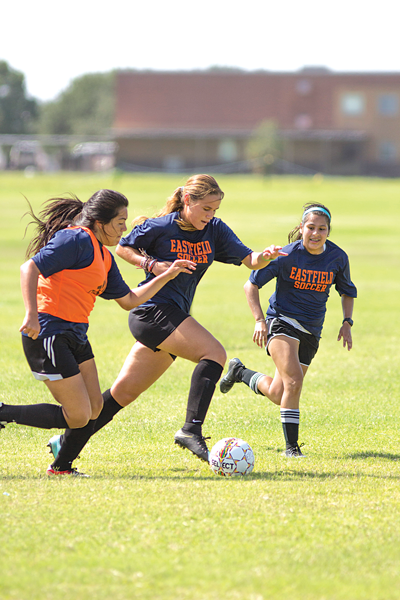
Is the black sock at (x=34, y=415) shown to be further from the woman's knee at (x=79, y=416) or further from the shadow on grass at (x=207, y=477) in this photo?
the shadow on grass at (x=207, y=477)

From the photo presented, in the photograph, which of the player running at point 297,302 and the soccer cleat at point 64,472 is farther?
the player running at point 297,302

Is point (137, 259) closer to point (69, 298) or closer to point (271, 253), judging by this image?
point (69, 298)

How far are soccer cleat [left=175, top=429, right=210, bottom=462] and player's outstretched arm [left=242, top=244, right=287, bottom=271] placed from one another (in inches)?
57.7

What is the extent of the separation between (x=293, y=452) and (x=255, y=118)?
247 feet

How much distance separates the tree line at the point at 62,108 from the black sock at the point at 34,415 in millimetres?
118222

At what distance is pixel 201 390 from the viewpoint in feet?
19.1

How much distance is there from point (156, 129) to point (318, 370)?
70.1 m

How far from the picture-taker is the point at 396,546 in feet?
13.2

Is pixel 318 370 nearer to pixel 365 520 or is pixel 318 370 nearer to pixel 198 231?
pixel 198 231

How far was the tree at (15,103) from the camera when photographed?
12331 centimetres

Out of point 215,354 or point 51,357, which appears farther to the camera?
point 215,354

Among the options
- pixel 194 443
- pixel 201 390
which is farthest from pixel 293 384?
pixel 194 443

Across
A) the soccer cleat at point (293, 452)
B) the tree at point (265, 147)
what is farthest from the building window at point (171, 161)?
the soccer cleat at point (293, 452)

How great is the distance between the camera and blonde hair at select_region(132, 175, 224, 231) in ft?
19.4
